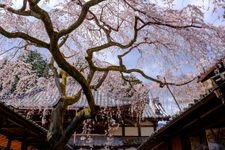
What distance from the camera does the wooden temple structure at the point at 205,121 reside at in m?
4.27

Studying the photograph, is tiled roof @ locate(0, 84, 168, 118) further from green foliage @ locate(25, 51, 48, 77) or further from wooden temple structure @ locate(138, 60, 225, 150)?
wooden temple structure @ locate(138, 60, 225, 150)

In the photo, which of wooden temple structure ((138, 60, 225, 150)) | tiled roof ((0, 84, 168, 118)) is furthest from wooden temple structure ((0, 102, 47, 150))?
tiled roof ((0, 84, 168, 118))

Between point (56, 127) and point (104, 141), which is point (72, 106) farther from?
point (56, 127)

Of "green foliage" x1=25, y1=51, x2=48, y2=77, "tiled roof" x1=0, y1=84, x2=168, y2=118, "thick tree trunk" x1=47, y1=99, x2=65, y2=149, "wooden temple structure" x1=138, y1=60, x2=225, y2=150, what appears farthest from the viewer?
"tiled roof" x1=0, y1=84, x2=168, y2=118

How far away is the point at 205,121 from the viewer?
6.07m

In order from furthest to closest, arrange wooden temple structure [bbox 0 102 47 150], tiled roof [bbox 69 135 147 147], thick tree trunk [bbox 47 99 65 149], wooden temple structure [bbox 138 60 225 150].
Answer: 1. tiled roof [bbox 69 135 147 147]
2. thick tree trunk [bbox 47 99 65 149]
3. wooden temple structure [bbox 0 102 47 150]
4. wooden temple structure [bbox 138 60 225 150]

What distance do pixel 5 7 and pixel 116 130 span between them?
11.1 meters

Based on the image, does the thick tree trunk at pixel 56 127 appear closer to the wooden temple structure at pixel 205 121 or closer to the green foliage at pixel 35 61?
the wooden temple structure at pixel 205 121

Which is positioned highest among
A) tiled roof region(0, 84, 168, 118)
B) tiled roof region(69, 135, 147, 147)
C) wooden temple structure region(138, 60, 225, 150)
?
tiled roof region(0, 84, 168, 118)

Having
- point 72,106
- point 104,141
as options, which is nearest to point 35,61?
point 72,106

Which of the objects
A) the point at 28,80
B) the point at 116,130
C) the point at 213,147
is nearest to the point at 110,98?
the point at 116,130

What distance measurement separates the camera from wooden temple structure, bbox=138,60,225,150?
4273mm

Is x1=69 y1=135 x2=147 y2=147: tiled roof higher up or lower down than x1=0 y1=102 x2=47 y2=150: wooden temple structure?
higher up

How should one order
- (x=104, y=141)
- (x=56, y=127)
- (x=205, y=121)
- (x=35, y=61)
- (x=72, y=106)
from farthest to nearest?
(x=72, y=106)
(x=104, y=141)
(x=35, y=61)
(x=56, y=127)
(x=205, y=121)
